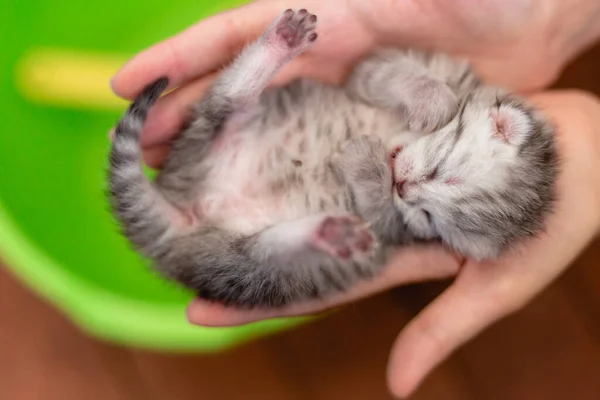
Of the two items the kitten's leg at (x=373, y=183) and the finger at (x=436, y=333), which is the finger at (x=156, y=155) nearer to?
the kitten's leg at (x=373, y=183)

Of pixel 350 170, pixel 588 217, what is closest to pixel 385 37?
pixel 350 170

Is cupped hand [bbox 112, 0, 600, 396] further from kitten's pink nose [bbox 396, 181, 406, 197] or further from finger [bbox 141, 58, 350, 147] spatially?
kitten's pink nose [bbox 396, 181, 406, 197]

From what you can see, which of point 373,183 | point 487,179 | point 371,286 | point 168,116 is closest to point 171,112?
point 168,116

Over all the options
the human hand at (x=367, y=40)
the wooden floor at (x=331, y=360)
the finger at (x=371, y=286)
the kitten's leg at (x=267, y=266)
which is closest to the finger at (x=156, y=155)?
the human hand at (x=367, y=40)

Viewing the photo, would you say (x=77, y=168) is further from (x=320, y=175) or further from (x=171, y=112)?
(x=320, y=175)

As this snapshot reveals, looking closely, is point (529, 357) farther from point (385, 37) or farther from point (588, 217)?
point (385, 37)
